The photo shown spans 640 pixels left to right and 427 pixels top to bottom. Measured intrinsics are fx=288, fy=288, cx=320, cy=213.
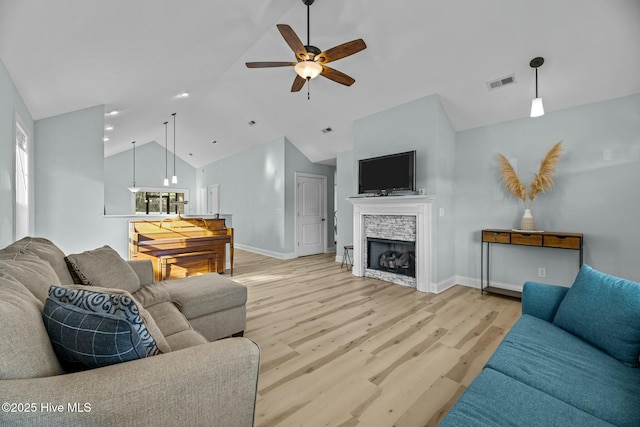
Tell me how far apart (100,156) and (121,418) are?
4408 millimetres

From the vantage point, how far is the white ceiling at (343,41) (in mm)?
2352

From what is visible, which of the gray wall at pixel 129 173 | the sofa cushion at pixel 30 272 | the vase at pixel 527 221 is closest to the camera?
the sofa cushion at pixel 30 272

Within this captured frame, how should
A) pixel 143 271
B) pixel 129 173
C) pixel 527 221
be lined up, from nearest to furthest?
pixel 143 271, pixel 527 221, pixel 129 173

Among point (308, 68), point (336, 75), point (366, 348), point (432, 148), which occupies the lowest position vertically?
point (366, 348)

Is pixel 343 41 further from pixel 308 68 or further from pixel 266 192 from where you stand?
pixel 266 192

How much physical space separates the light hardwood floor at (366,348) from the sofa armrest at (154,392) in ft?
2.41

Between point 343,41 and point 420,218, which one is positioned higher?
point 343,41

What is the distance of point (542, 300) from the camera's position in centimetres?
195

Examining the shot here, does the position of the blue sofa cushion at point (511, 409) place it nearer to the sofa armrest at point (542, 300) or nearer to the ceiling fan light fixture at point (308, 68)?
the sofa armrest at point (542, 300)

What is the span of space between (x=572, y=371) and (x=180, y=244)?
4.36 metres

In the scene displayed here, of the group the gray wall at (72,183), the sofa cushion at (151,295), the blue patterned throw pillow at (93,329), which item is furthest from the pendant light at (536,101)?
the gray wall at (72,183)

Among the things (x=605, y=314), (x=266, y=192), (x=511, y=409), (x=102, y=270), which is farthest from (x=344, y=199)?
(x=511, y=409)

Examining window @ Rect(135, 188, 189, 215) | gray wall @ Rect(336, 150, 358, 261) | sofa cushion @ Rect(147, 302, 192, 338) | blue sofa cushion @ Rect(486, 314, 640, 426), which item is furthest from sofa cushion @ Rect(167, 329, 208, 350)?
window @ Rect(135, 188, 189, 215)

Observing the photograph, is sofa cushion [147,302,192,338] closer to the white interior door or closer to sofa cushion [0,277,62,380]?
sofa cushion [0,277,62,380]
